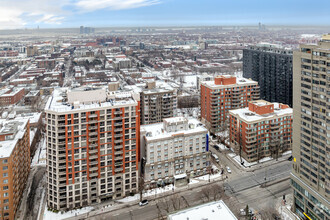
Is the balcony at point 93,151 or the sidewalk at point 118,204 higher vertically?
the balcony at point 93,151

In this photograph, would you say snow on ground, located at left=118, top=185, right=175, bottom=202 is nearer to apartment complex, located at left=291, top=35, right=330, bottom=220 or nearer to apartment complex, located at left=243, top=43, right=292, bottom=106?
apartment complex, located at left=291, top=35, right=330, bottom=220

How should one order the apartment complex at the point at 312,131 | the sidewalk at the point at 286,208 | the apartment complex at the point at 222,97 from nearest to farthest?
the apartment complex at the point at 312,131, the sidewalk at the point at 286,208, the apartment complex at the point at 222,97

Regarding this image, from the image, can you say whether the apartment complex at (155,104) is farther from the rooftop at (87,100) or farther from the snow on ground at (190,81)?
the snow on ground at (190,81)

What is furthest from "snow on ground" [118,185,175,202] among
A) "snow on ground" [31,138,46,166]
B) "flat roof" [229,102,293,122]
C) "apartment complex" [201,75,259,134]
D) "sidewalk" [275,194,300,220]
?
"apartment complex" [201,75,259,134]

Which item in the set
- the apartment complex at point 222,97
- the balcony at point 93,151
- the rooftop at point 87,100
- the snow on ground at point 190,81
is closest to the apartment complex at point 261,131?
the apartment complex at point 222,97

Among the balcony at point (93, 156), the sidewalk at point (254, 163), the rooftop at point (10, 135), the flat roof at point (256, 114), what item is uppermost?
the flat roof at point (256, 114)

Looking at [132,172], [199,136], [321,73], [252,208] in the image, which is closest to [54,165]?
[132,172]

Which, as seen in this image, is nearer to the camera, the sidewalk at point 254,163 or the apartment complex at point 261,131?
the sidewalk at point 254,163

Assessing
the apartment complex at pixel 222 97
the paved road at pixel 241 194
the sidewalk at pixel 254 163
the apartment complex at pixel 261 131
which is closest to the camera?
the paved road at pixel 241 194
